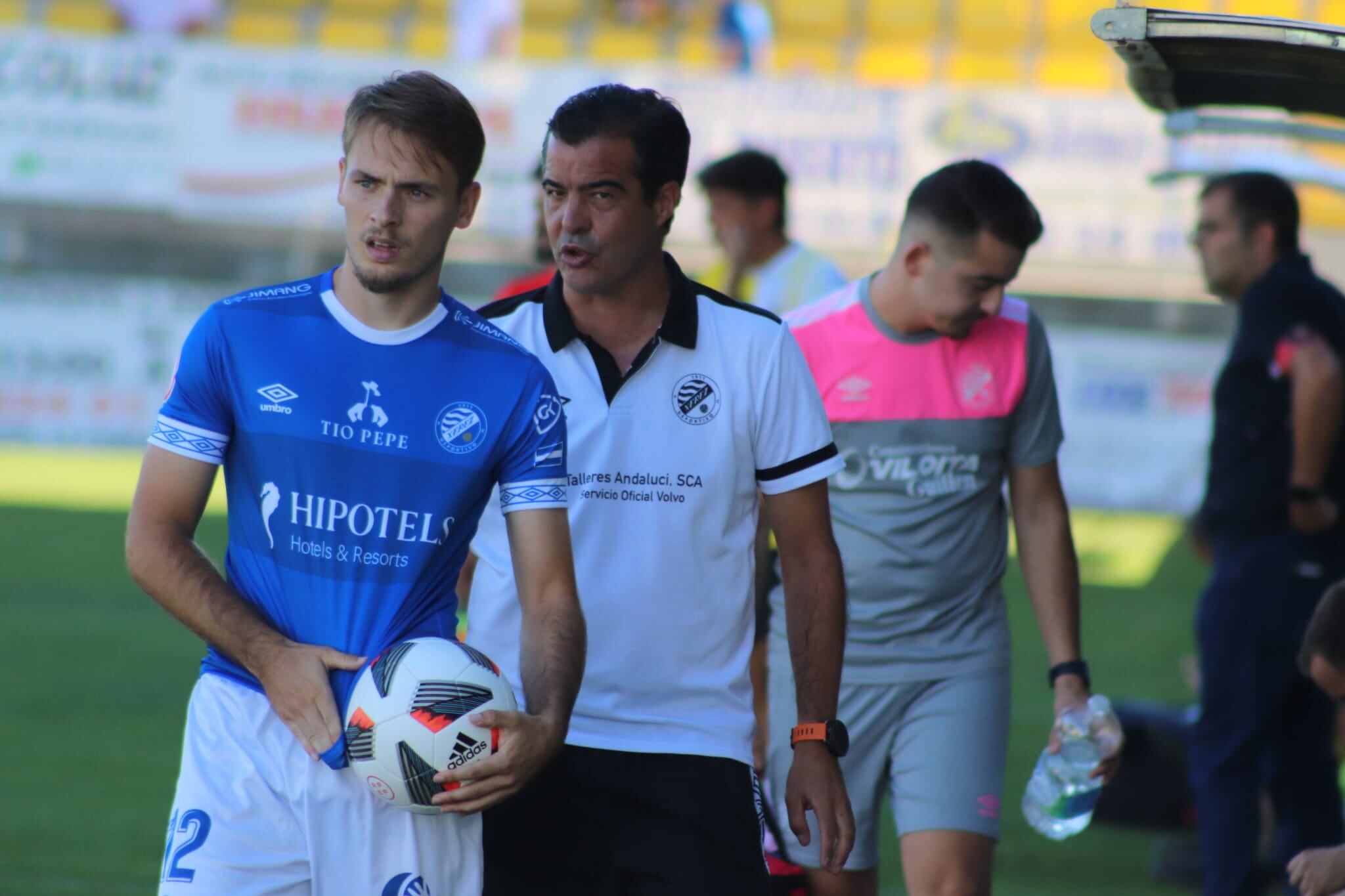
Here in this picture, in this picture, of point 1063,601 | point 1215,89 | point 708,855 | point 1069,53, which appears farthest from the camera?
point 1069,53

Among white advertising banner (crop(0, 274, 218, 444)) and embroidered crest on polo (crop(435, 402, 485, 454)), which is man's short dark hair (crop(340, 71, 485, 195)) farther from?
white advertising banner (crop(0, 274, 218, 444))

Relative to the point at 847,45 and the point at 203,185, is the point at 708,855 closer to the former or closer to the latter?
the point at 203,185

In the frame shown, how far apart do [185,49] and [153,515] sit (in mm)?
16876

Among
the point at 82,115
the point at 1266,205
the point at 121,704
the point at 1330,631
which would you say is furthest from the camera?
the point at 82,115

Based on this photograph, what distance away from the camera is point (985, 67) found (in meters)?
21.6

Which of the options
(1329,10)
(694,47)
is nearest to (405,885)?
(1329,10)

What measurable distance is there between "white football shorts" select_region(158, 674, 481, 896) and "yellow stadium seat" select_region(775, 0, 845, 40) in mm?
20192

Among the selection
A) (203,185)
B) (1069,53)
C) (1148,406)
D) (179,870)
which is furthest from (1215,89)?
(1069,53)

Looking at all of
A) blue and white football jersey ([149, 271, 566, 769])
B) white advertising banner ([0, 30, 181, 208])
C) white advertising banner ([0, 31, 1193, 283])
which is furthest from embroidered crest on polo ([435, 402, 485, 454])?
white advertising banner ([0, 30, 181, 208])

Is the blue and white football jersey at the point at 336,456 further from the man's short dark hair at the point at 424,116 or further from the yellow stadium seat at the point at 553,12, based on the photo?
the yellow stadium seat at the point at 553,12

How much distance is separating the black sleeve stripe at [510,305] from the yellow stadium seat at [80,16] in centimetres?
1967

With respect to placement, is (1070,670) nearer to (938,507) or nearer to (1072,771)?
(1072,771)

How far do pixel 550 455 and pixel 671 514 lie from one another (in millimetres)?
426

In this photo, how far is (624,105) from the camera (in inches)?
133
